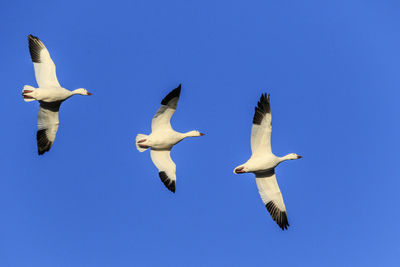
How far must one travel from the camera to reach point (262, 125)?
19.4 m

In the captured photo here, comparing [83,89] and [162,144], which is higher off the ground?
[83,89]

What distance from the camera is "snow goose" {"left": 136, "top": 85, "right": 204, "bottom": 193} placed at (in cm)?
1980

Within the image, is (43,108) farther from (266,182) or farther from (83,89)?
(266,182)

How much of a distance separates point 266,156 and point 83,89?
6868mm

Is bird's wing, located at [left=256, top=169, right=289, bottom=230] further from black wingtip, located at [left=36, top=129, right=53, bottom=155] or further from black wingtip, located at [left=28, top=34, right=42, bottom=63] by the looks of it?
black wingtip, located at [left=28, top=34, right=42, bottom=63]

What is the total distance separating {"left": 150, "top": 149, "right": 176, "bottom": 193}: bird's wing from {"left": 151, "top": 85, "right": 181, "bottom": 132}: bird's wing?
1.03 meters

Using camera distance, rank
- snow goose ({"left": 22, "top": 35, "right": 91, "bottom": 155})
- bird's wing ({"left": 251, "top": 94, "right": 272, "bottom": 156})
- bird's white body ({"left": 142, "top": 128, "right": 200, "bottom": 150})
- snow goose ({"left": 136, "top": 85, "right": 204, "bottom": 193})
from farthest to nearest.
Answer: bird's white body ({"left": 142, "top": 128, "right": 200, "bottom": 150}) < snow goose ({"left": 136, "top": 85, "right": 204, "bottom": 193}) < snow goose ({"left": 22, "top": 35, "right": 91, "bottom": 155}) < bird's wing ({"left": 251, "top": 94, "right": 272, "bottom": 156})

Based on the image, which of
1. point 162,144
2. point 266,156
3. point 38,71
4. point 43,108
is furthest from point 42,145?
point 266,156

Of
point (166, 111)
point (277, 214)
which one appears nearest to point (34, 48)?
point (166, 111)

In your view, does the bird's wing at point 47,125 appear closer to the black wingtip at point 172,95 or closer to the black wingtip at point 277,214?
the black wingtip at point 172,95

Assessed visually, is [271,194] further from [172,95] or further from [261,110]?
[172,95]

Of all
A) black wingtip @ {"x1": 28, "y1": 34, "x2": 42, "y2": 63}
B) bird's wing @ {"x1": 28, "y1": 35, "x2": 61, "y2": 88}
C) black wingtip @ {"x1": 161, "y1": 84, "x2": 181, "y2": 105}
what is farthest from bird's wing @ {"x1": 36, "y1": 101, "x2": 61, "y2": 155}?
black wingtip @ {"x1": 161, "y1": 84, "x2": 181, "y2": 105}

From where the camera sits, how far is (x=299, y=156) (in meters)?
20.5

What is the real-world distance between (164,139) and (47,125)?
4183mm
